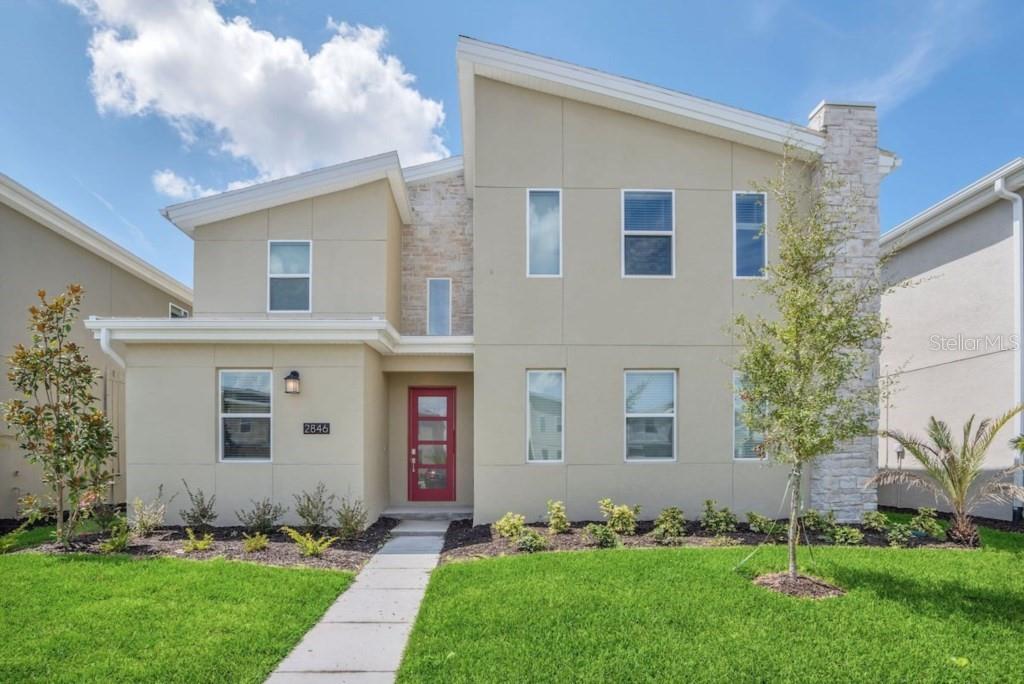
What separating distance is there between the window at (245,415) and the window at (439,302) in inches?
143

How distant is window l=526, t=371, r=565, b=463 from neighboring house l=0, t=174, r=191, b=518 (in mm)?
8700

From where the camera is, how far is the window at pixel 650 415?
9156 millimetres

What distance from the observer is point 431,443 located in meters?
11.1

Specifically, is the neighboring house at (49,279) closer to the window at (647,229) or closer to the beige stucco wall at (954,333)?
the window at (647,229)

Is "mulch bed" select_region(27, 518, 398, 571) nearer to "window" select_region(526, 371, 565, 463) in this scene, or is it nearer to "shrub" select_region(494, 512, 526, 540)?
"shrub" select_region(494, 512, 526, 540)

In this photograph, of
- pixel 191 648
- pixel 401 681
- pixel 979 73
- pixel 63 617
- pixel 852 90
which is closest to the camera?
pixel 401 681

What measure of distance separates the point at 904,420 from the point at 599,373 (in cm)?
800

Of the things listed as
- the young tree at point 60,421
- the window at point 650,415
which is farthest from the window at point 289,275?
the window at point 650,415

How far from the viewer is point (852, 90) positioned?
9531mm

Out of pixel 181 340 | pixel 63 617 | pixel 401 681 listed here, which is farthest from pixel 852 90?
pixel 63 617

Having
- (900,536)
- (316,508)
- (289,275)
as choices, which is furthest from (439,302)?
(900,536)

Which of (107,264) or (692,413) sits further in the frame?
(107,264)

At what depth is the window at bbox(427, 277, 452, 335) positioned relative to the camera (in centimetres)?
1175

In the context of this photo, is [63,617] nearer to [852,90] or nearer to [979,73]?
[852,90]
